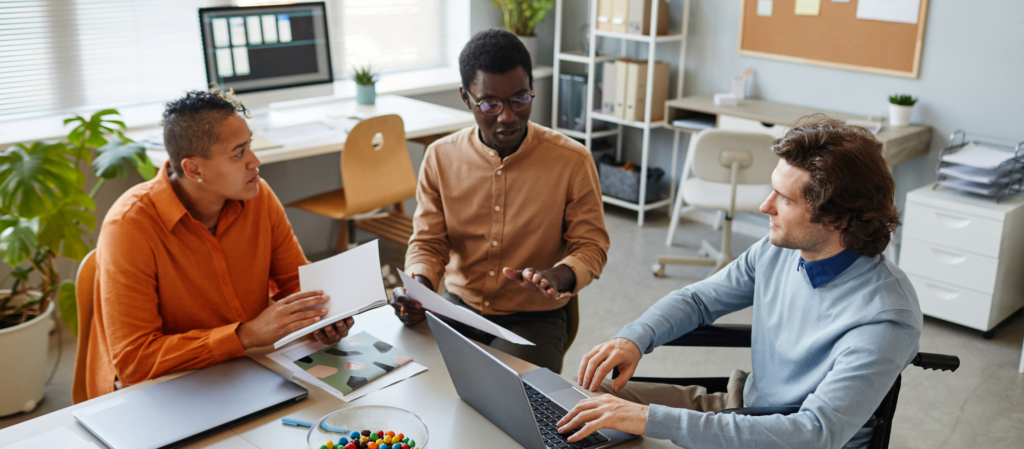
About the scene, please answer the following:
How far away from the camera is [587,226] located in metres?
1.93

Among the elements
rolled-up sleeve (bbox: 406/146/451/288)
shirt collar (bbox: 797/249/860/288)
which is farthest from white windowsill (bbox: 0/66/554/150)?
shirt collar (bbox: 797/249/860/288)

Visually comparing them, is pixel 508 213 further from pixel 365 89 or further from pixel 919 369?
pixel 365 89

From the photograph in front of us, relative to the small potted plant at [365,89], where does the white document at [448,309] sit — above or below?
below

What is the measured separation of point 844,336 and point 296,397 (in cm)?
91

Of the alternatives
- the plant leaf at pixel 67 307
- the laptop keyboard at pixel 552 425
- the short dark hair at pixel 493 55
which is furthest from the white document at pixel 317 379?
the plant leaf at pixel 67 307

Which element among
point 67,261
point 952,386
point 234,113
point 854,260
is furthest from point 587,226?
point 67,261

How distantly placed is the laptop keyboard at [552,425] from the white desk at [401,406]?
6cm

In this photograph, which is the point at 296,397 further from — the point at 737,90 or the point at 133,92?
the point at 737,90

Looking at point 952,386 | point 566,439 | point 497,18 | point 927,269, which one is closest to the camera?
point 566,439

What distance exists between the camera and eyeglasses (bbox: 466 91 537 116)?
1825 millimetres

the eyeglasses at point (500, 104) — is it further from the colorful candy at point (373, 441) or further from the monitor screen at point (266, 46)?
the monitor screen at point (266, 46)

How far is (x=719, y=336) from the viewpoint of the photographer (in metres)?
1.65

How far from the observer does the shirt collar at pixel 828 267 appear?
1346 millimetres

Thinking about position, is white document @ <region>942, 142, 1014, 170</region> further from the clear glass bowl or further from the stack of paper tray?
the clear glass bowl
